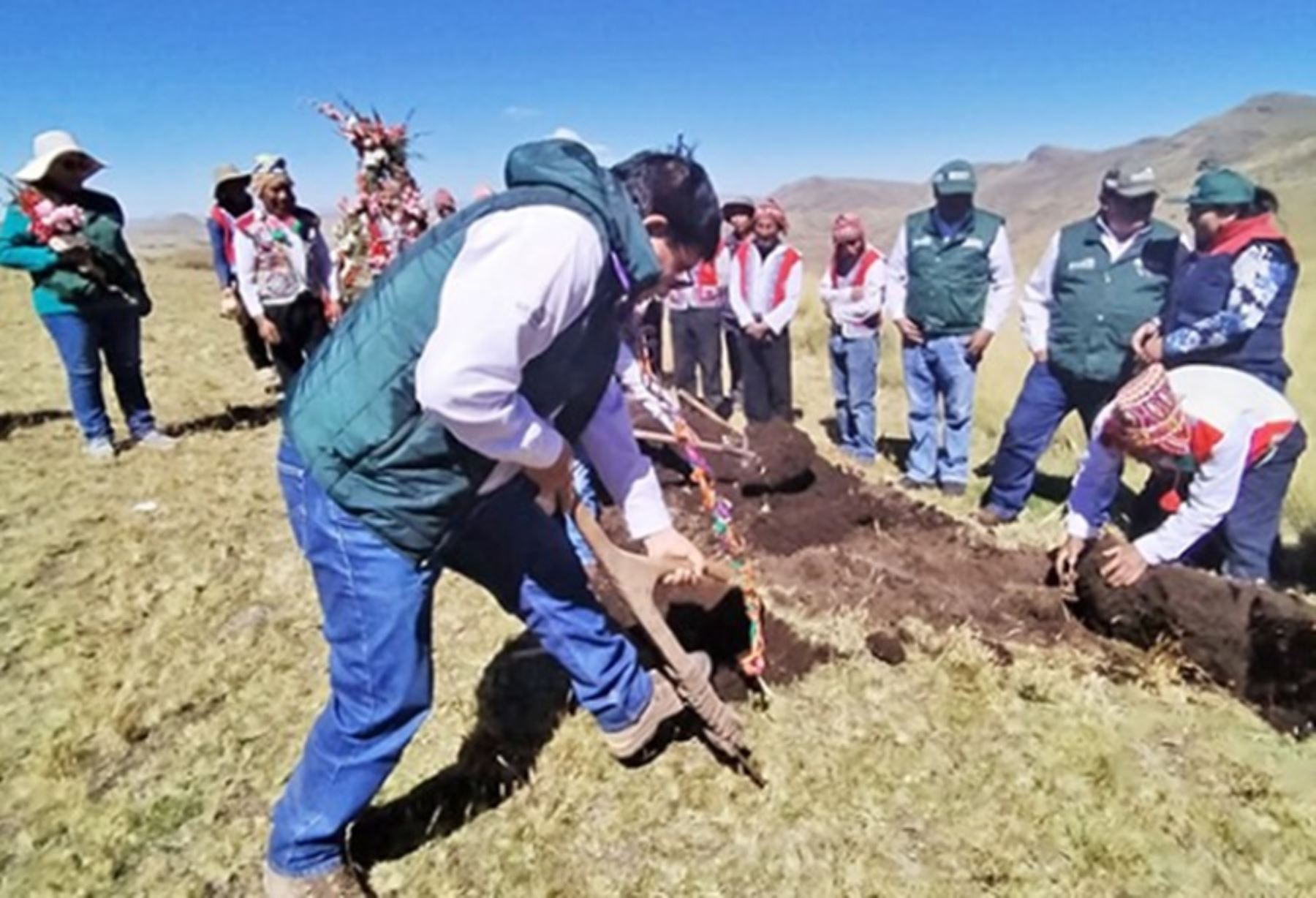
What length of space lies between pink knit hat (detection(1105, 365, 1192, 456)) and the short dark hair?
6.28ft

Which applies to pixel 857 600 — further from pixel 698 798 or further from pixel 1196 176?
pixel 1196 176

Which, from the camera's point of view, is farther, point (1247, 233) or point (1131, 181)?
point (1131, 181)

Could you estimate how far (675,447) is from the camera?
571 centimetres

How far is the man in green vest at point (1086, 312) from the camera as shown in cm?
472

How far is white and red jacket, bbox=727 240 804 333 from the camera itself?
21.9ft

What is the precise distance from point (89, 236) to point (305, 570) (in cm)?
261

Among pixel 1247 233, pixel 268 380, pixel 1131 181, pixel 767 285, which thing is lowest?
pixel 268 380

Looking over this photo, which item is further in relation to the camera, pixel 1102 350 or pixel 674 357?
pixel 674 357

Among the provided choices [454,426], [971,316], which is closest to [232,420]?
[971,316]

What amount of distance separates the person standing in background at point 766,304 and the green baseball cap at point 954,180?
146 cm

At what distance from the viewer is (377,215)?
6.77m

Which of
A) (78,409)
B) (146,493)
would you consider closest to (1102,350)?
(146,493)

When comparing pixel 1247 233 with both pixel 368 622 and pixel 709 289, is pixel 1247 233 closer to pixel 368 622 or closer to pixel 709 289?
pixel 709 289

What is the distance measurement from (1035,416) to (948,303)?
887 millimetres
